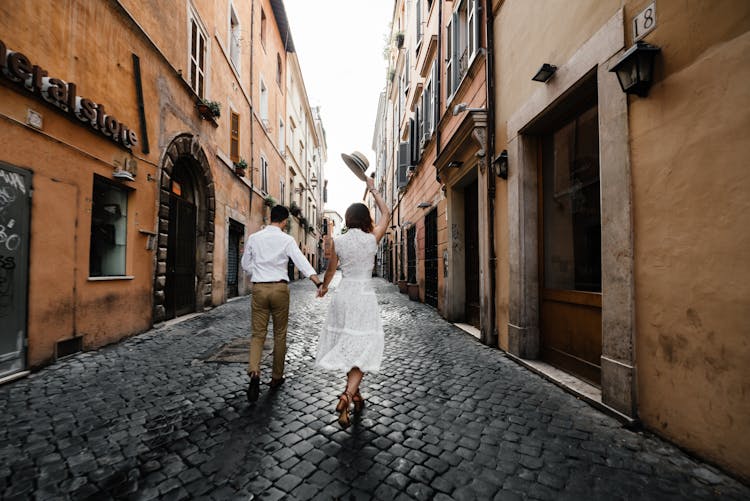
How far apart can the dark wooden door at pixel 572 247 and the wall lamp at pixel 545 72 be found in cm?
56

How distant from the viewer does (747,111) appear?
209cm

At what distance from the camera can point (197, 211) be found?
9.12 m

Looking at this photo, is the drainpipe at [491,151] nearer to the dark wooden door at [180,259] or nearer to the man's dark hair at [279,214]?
the man's dark hair at [279,214]

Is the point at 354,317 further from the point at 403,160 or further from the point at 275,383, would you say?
the point at 403,160

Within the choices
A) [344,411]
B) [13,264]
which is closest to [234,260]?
[13,264]

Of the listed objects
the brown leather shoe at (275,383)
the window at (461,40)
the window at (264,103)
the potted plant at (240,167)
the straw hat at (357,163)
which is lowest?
the brown leather shoe at (275,383)

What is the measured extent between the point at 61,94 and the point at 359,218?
4117mm

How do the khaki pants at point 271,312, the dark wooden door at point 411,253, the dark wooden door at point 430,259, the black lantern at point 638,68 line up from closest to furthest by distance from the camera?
the black lantern at point 638,68, the khaki pants at point 271,312, the dark wooden door at point 430,259, the dark wooden door at point 411,253

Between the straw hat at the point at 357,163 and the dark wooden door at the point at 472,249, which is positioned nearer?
the straw hat at the point at 357,163

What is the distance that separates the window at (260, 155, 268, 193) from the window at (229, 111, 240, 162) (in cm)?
311

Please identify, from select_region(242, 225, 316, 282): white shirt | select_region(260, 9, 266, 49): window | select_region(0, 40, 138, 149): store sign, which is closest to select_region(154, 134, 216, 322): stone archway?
select_region(0, 40, 138, 149): store sign

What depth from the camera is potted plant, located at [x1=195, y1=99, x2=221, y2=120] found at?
855 centimetres

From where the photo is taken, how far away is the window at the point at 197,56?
8320mm

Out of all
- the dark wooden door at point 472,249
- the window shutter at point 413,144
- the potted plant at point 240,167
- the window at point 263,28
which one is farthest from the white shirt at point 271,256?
the window at point 263,28
